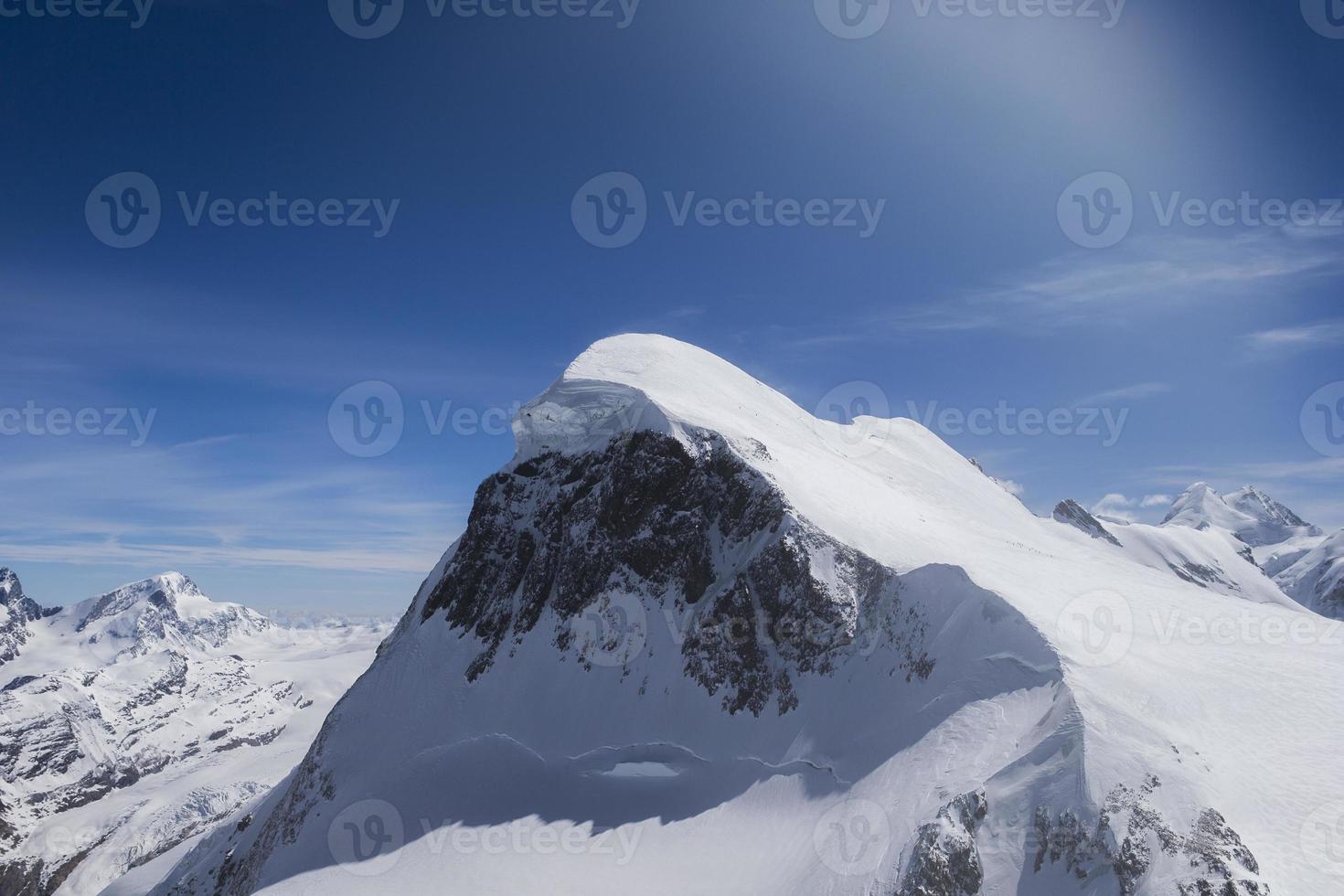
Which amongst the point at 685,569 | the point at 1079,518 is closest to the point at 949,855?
the point at 685,569

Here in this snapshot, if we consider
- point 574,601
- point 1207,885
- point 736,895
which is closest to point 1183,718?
point 1207,885

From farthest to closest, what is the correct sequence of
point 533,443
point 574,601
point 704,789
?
point 533,443 → point 574,601 → point 704,789

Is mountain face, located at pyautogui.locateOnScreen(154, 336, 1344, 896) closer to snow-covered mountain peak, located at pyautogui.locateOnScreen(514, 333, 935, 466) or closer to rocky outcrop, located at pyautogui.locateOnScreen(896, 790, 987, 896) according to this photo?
rocky outcrop, located at pyautogui.locateOnScreen(896, 790, 987, 896)

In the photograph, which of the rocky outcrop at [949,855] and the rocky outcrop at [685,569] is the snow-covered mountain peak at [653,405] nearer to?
the rocky outcrop at [685,569]

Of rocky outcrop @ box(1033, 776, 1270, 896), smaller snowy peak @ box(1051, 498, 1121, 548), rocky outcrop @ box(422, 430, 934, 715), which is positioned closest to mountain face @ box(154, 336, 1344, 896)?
rocky outcrop @ box(1033, 776, 1270, 896)

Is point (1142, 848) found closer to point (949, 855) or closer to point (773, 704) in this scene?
point (949, 855)

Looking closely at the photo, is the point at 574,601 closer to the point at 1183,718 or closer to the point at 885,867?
the point at 885,867
